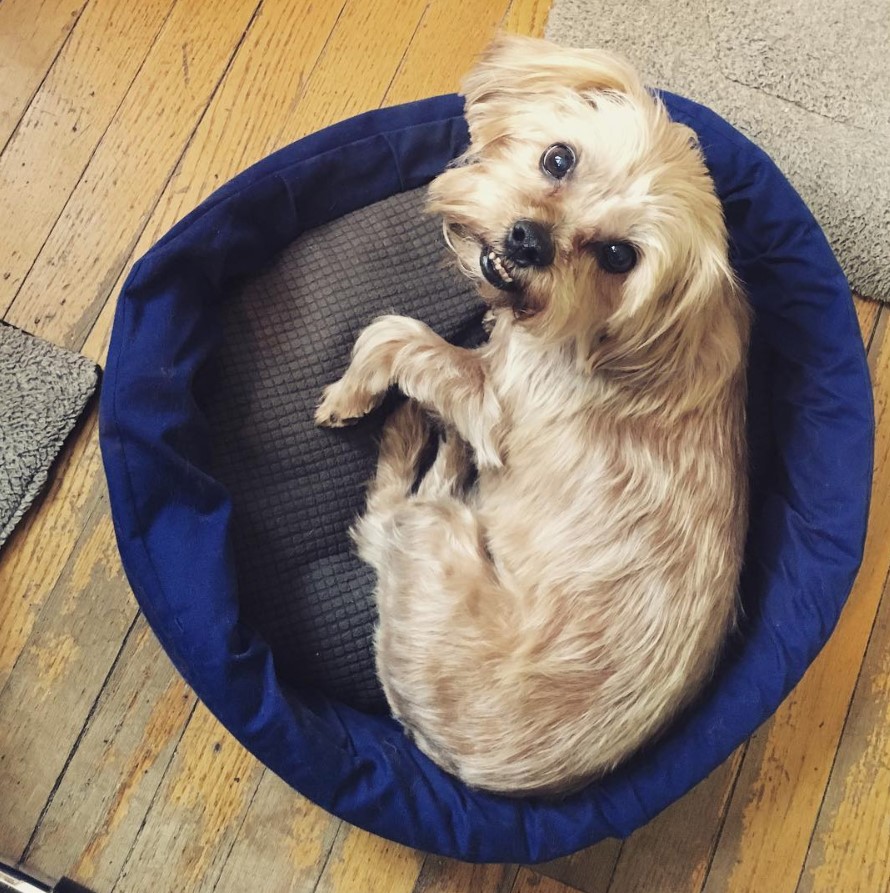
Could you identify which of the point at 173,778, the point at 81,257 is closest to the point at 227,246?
the point at 81,257

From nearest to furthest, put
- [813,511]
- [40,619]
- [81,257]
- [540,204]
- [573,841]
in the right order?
1. [540,204]
2. [573,841]
3. [813,511]
4. [40,619]
5. [81,257]

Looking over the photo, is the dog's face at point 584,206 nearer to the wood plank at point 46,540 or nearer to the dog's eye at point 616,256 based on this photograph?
the dog's eye at point 616,256

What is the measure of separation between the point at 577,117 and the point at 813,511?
0.95 meters

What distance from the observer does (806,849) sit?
2.00 m

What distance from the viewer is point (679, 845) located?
6.53ft

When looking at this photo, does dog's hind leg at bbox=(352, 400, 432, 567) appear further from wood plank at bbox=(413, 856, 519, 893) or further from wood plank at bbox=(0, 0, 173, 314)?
wood plank at bbox=(0, 0, 173, 314)

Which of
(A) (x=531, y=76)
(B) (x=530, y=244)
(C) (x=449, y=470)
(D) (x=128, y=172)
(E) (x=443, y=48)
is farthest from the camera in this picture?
(E) (x=443, y=48)

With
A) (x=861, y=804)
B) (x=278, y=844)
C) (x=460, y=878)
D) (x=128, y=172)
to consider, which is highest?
(x=128, y=172)

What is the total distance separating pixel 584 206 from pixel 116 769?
4.99 feet

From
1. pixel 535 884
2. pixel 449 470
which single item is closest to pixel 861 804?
pixel 535 884

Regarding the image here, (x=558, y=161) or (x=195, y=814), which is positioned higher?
(x=558, y=161)

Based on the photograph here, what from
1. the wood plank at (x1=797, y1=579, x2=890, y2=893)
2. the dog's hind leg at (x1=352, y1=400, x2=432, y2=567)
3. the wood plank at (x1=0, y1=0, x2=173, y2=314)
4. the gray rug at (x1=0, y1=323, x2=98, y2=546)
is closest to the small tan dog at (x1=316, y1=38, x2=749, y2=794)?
the dog's hind leg at (x1=352, y1=400, x2=432, y2=567)

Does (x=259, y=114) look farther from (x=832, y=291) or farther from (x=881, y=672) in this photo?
(x=881, y=672)

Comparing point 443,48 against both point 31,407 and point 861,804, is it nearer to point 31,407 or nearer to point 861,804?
point 31,407
